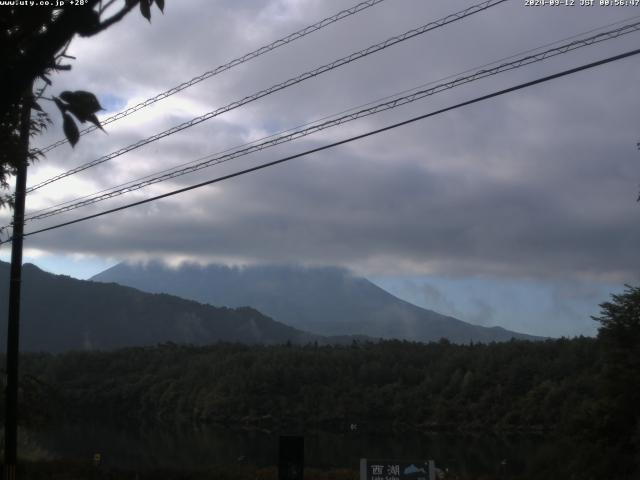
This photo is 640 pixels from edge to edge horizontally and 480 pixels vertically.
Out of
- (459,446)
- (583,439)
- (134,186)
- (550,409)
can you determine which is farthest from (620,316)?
(550,409)

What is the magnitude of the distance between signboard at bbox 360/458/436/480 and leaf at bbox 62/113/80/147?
7.87 m

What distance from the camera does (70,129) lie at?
6.86 meters

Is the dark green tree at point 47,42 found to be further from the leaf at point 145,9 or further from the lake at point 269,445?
the lake at point 269,445

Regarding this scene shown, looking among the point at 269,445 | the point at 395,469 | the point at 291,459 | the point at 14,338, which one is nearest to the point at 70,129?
the point at 395,469

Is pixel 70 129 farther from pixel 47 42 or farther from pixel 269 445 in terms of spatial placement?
pixel 269 445

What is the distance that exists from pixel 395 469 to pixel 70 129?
831cm

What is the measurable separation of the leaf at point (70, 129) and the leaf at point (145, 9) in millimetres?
1110

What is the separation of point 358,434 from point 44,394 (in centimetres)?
5517

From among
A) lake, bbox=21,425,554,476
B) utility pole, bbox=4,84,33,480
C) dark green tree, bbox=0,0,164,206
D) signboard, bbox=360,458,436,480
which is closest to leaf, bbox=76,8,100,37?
dark green tree, bbox=0,0,164,206

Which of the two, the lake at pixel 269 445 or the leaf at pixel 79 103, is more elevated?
the leaf at pixel 79 103

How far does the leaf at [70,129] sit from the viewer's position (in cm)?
683

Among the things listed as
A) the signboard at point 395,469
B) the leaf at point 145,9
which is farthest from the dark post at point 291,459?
the leaf at point 145,9

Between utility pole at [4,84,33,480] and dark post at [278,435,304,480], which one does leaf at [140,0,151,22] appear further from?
utility pole at [4,84,33,480]

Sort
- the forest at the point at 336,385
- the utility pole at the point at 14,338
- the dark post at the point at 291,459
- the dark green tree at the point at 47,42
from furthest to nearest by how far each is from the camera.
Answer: the forest at the point at 336,385, the utility pole at the point at 14,338, the dark post at the point at 291,459, the dark green tree at the point at 47,42
